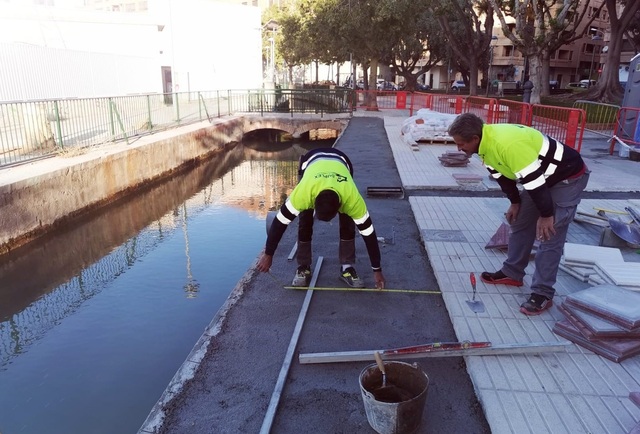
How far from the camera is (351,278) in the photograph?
16.4 feet

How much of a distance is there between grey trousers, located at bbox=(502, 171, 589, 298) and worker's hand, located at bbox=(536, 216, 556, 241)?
16 cm

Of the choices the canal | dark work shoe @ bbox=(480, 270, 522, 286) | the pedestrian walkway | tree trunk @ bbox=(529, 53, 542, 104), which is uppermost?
tree trunk @ bbox=(529, 53, 542, 104)

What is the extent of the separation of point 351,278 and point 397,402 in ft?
7.11

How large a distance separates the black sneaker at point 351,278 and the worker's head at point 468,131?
1.79 m

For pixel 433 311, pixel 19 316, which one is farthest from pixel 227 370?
pixel 19 316

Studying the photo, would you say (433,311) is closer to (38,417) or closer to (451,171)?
(38,417)

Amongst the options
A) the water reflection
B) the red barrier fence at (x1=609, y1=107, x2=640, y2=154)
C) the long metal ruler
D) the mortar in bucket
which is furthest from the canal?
the red barrier fence at (x1=609, y1=107, x2=640, y2=154)

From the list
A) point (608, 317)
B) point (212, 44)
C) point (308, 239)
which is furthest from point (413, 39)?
point (608, 317)

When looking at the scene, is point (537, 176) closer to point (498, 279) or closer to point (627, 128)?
point (498, 279)

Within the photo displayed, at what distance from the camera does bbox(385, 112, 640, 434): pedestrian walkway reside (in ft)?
9.84

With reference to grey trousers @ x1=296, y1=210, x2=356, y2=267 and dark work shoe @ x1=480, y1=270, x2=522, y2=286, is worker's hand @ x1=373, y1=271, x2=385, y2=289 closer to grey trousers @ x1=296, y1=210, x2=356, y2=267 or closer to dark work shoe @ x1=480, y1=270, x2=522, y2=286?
grey trousers @ x1=296, y1=210, x2=356, y2=267

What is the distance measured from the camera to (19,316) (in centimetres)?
679

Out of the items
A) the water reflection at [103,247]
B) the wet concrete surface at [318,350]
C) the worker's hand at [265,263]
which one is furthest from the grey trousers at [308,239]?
the water reflection at [103,247]

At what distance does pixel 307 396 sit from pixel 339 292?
164 cm
